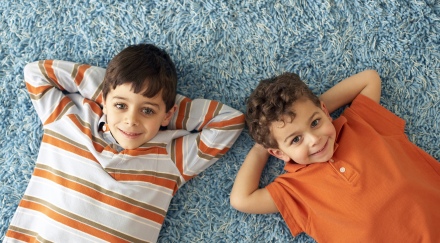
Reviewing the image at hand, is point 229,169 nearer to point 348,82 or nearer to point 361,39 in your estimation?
point 348,82

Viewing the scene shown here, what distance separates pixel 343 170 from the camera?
49.8 inches

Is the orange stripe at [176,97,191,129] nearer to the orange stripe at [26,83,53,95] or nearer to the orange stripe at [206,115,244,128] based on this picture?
the orange stripe at [206,115,244,128]

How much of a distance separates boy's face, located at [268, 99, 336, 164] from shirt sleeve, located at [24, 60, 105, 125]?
560mm

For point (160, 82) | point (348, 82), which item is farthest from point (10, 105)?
point (348, 82)

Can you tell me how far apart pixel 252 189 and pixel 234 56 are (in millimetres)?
412

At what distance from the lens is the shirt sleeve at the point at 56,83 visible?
4.50 ft

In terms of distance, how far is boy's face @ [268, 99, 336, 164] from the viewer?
122cm

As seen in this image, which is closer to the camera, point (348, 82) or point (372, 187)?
point (372, 187)

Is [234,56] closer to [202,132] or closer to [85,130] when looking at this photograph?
[202,132]

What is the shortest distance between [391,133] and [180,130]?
24.6 inches

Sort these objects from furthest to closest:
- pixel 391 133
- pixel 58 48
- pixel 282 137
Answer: pixel 58 48
pixel 391 133
pixel 282 137

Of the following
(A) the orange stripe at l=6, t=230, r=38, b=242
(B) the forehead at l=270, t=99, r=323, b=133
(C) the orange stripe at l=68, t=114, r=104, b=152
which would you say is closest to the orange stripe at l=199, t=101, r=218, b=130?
(B) the forehead at l=270, t=99, r=323, b=133

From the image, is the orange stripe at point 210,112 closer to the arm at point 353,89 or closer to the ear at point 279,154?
the ear at point 279,154

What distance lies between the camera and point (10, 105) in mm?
1466
